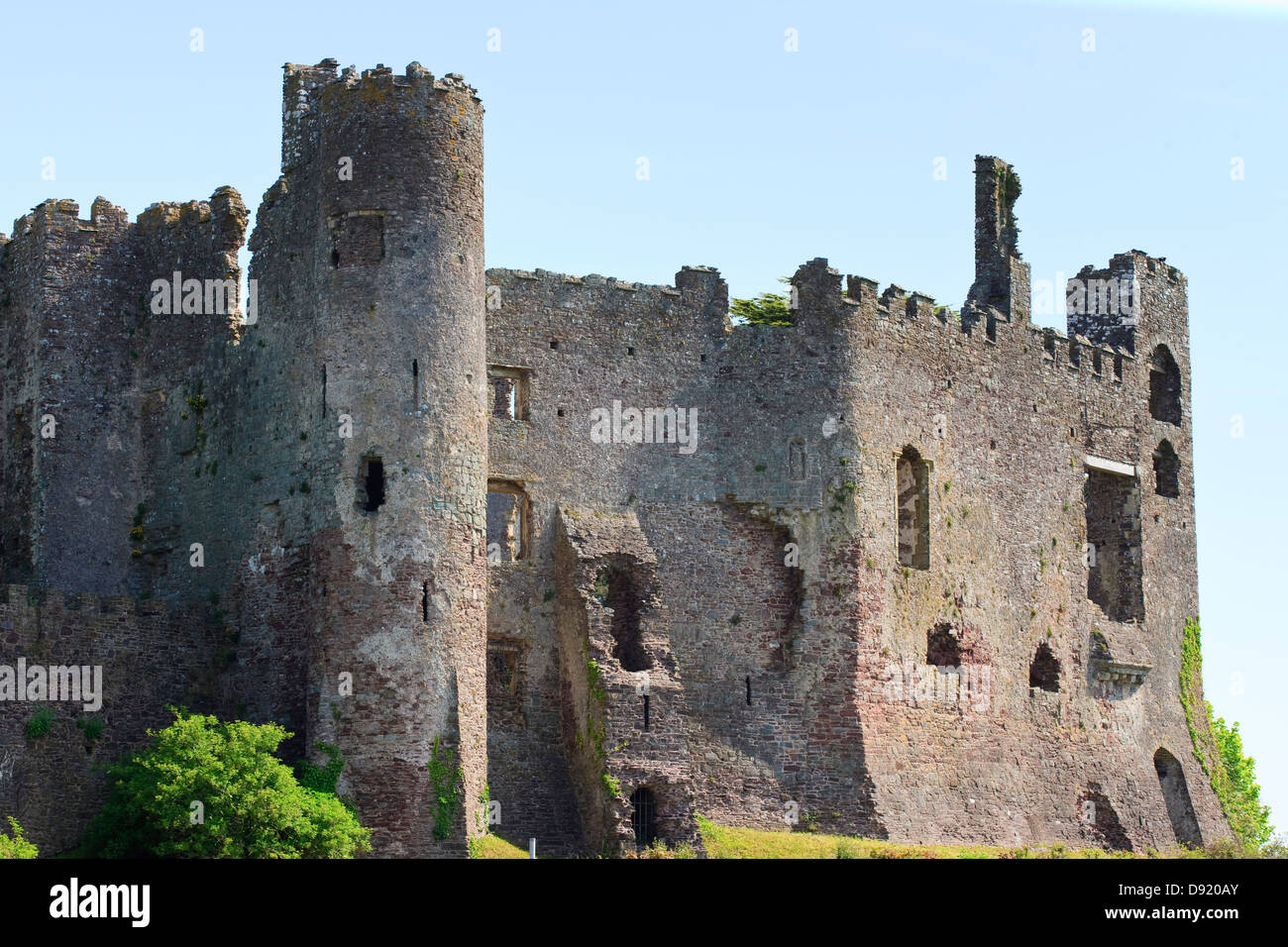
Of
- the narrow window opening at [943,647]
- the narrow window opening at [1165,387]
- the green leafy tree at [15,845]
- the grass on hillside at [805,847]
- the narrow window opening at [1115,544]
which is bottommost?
the grass on hillside at [805,847]

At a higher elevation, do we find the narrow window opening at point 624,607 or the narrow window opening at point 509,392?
the narrow window opening at point 509,392

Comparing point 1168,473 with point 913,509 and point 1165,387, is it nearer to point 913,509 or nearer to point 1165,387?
point 1165,387

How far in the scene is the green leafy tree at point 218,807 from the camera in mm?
34500

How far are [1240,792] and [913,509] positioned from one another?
18.7 meters

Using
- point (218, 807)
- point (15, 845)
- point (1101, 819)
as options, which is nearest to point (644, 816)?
point (218, 807)

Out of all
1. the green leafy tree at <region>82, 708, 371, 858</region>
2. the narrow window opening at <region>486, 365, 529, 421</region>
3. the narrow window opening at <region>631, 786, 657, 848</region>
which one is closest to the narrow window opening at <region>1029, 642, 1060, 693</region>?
the narrow window opening at <region>631, 786, 657, 848</region>

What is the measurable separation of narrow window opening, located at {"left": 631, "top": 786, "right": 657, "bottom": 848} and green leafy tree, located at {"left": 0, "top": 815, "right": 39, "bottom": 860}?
10.1 metres

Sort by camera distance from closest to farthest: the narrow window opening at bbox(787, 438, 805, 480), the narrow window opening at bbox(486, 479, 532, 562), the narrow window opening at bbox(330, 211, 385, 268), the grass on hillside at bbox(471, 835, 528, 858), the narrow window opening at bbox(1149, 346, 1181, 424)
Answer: the grass on hillside at bbox(471, 835, 528, 858)
the narrow window opening at bbox(330, 211, 385, 268)
the narrow window opening at bbox(486, 479, 532, 562)
the narrow window opening at bbox(787, 438, 805, 480)
the narrow window opening at bbox(1149, 346, 1181, 424)

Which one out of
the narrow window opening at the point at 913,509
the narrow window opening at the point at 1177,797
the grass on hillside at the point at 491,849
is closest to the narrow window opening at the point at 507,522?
the grass on hillside at the point at 491,849

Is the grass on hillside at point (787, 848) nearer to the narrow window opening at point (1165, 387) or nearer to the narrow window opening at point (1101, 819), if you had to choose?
the narrow window opening at point (1101, 819)

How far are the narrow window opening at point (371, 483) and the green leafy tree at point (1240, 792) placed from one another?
2506 cm

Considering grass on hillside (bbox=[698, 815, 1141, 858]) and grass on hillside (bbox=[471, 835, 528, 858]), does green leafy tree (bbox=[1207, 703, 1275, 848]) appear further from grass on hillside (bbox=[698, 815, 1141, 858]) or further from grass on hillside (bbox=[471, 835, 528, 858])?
grass on hillside (bbox=[471, 835, 528, 858])

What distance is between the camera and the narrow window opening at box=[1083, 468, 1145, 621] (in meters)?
52.5

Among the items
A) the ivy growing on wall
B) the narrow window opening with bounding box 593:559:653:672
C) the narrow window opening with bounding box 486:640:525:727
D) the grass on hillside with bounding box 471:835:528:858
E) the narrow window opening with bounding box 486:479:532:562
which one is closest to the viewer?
the ivy growing on wall
